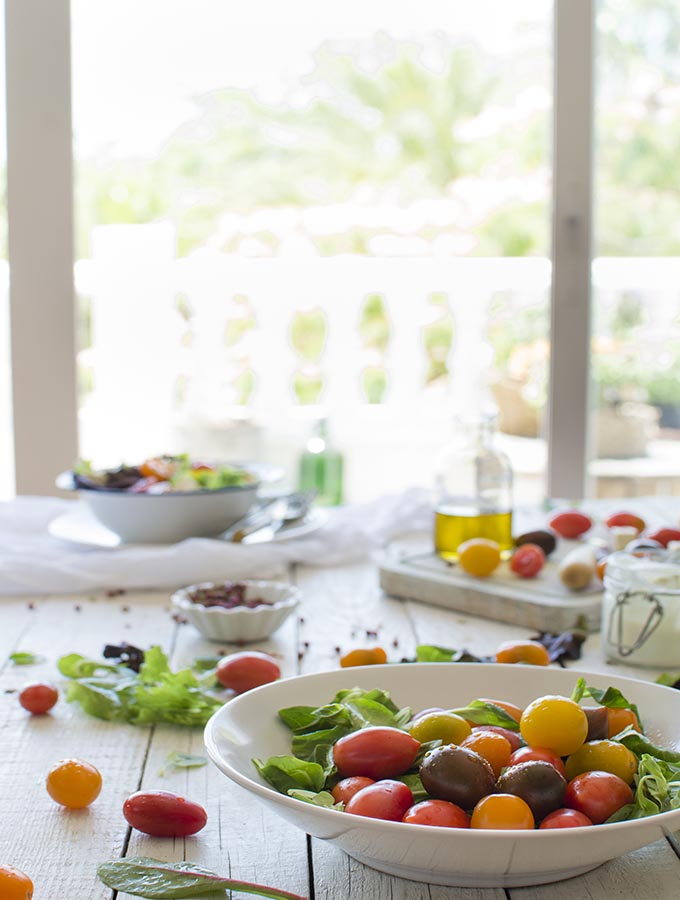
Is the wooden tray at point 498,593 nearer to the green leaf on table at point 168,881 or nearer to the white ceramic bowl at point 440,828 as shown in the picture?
the white ceramic bowl at point 440,828

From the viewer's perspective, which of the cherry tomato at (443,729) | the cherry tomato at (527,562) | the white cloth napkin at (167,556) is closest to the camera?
the cherry tomato at (443,729)

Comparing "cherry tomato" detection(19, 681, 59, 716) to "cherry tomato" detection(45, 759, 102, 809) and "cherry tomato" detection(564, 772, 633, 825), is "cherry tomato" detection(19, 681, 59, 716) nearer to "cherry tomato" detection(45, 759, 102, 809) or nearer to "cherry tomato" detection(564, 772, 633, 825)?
"cherry tomato" detection(45, 759, 102, 809)

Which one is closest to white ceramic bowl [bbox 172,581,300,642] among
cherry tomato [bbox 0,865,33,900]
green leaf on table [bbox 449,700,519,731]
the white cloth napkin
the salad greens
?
the salad greens

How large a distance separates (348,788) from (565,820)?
126 millimetres

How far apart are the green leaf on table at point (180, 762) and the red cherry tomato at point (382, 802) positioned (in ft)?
0.80

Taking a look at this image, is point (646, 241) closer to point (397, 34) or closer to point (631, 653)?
point (397, 34)

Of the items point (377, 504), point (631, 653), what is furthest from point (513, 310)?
point (631, 653)

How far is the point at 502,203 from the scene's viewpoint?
872cm

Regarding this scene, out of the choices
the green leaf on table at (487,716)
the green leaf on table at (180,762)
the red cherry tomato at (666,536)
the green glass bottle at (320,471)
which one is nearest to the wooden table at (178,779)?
the green leaf on table at (180,762)

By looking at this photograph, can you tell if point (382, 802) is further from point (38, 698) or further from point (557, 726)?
point (38, 698)

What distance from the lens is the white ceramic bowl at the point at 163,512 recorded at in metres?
1.59

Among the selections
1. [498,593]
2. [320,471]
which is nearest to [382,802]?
[498,593]

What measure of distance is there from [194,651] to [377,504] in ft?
2.30

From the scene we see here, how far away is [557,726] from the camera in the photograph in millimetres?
680
